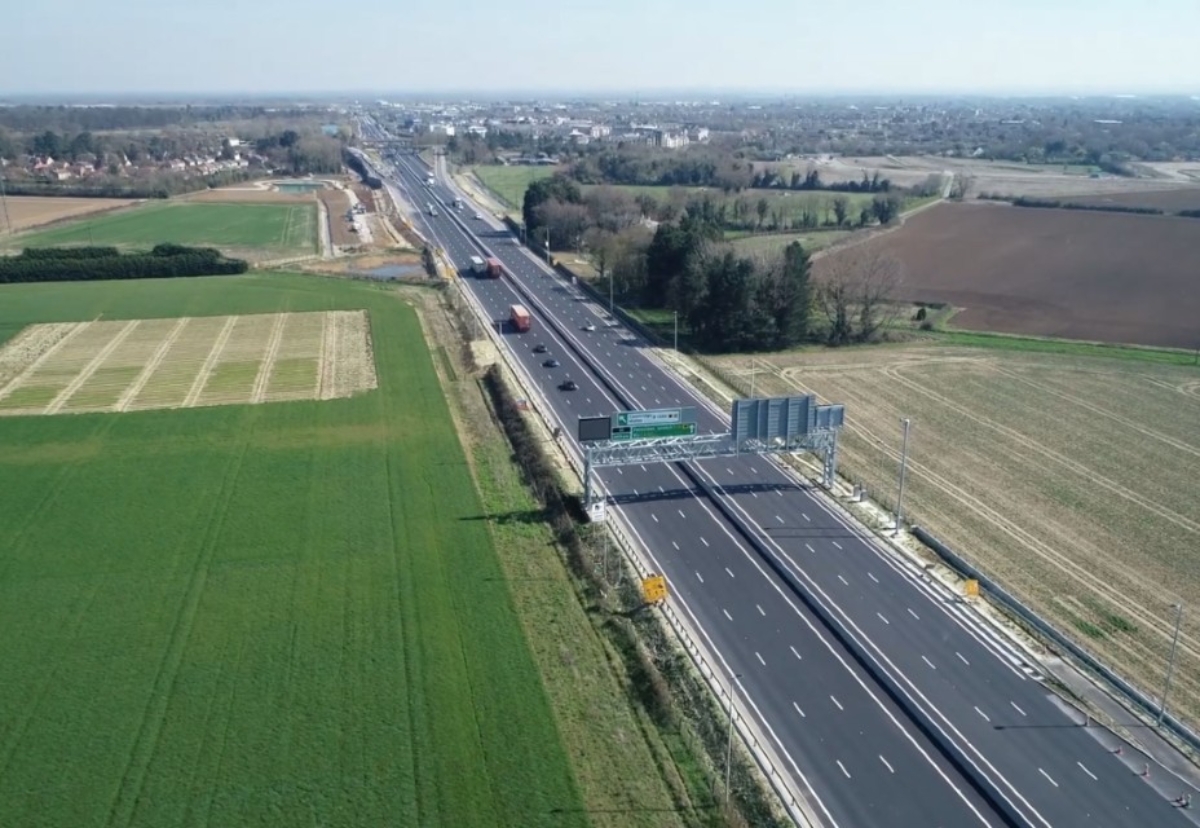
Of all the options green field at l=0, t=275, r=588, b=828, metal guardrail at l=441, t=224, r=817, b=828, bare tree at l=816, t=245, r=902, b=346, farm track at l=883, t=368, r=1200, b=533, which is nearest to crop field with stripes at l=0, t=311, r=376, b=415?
green field at l=0, t=275, r=588, b=828

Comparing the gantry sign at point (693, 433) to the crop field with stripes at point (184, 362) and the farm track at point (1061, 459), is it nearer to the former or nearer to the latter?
the farm track at point (1061, 459)

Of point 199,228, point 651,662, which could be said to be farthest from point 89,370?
point 199,228

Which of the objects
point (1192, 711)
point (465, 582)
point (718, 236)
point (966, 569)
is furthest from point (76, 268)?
point (1192, 711)

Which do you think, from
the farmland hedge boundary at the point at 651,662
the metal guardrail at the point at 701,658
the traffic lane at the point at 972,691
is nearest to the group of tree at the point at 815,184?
the metal guardrail at the point at 701,658

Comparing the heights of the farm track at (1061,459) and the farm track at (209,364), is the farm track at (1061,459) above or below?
below

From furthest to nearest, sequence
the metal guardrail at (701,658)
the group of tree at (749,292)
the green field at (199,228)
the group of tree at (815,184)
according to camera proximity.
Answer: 1. the group of tree at (815,184)
2. the green field at (199,228)
3. the group of tree at (749,292)
4. the metal guardrail at (701,658)

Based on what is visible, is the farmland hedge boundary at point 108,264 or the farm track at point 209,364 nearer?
the farm track at point 209,364

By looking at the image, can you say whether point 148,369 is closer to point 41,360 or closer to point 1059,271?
point 41,360
